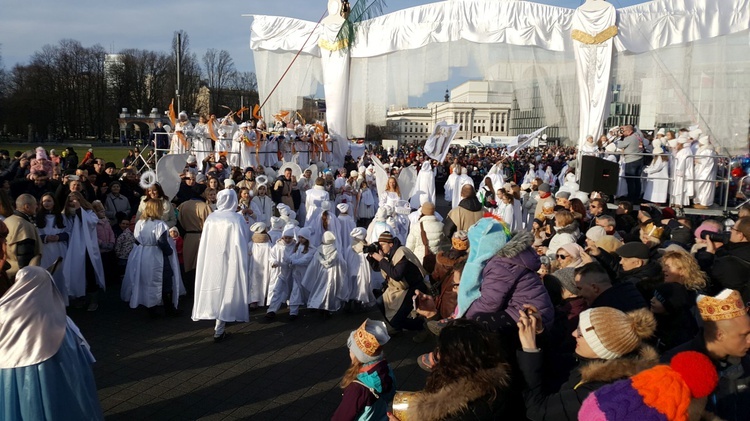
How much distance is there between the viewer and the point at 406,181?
14.0 metres

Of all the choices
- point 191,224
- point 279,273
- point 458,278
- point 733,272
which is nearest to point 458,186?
point 191,224

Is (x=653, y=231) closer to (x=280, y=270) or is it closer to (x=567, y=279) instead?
(x=567, y=279)

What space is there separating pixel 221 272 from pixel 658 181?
9712 millimetres

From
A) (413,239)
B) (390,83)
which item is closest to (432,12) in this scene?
(390,83)

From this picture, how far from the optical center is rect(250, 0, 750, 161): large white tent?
12.5 m

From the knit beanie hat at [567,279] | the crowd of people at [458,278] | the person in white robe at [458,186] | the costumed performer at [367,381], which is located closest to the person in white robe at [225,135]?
the crowd of people at [458,278]

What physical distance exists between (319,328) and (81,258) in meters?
3.29

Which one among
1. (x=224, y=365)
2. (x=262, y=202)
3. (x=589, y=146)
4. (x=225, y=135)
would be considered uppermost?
(x=225, y=135)

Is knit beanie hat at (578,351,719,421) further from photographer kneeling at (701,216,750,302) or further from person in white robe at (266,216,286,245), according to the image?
person in white robe at (266,216,286,245)

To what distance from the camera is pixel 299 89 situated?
18.5 meters

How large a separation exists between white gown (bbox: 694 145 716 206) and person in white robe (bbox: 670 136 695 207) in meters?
0.14

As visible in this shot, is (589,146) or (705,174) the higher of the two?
(589,146)

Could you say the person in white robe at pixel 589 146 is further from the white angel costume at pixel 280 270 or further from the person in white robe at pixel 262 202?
the white angel costume at pixel 280 270

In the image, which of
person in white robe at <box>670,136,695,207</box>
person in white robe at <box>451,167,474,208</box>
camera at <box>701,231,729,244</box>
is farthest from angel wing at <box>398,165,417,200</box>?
camera at <box>701,231,729,244</box>
